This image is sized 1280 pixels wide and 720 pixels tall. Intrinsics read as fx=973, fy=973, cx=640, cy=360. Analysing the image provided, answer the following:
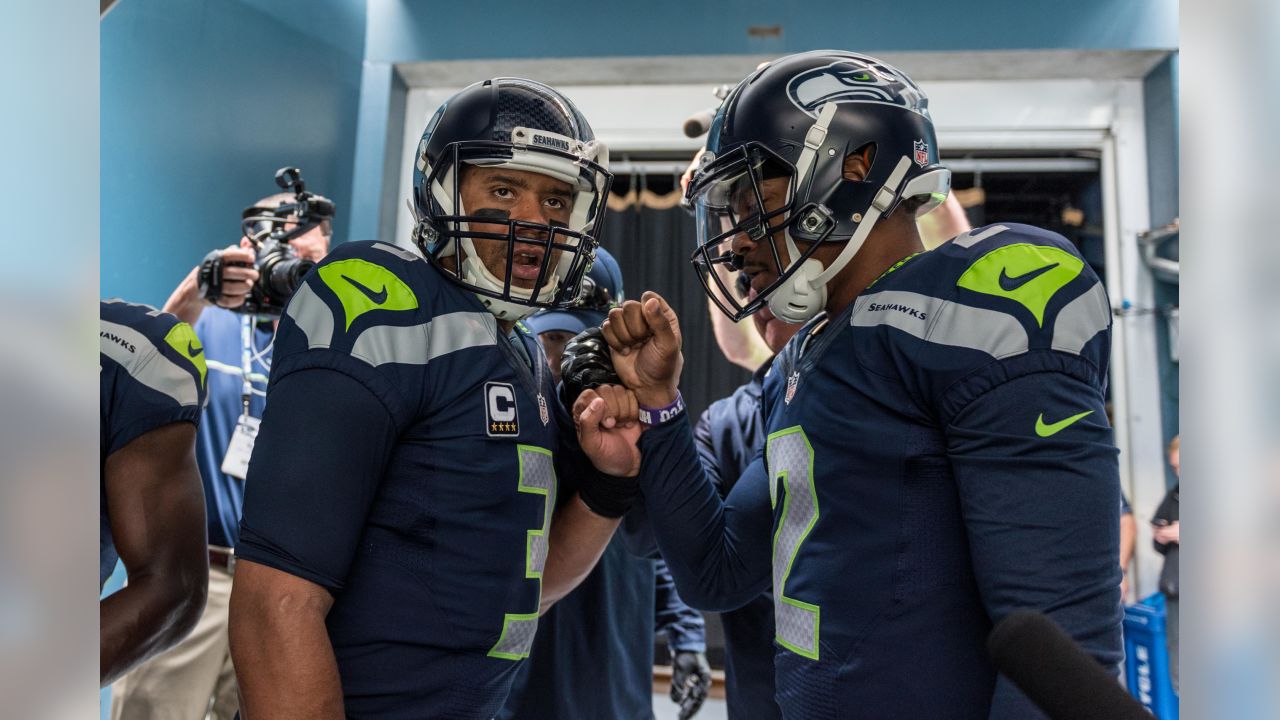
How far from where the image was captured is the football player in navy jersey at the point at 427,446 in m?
1.14

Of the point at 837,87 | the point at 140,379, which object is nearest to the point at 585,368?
the point at 837,87

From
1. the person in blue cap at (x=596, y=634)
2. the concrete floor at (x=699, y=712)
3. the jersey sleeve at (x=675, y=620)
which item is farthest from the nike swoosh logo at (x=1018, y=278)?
the concrete floor at (x=699, y=712)

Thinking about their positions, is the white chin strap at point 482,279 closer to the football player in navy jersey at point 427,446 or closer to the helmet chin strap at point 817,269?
the football player in navy jersey at point 427,446

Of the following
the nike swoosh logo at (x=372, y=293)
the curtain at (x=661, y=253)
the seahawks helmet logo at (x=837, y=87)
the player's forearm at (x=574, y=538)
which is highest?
the curtain at (x=661, y=253)

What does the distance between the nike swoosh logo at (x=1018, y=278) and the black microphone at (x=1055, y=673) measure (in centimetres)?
85

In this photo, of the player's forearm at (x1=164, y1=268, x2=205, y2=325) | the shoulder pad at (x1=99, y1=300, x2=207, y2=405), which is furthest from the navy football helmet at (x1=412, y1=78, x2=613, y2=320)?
the player's forearm at (x1=164, y1=268, x2=205, y2=325)

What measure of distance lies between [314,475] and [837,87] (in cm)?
96

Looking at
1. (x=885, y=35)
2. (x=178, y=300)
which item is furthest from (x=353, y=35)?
(x=885, y=35)

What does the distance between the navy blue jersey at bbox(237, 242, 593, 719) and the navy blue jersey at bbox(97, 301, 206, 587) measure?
0.42 meters

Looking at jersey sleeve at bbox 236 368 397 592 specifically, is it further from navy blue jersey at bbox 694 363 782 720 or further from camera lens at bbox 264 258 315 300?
camera lens at bbox 264 258 315 300

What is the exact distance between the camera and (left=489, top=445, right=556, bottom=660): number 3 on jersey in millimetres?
1315
